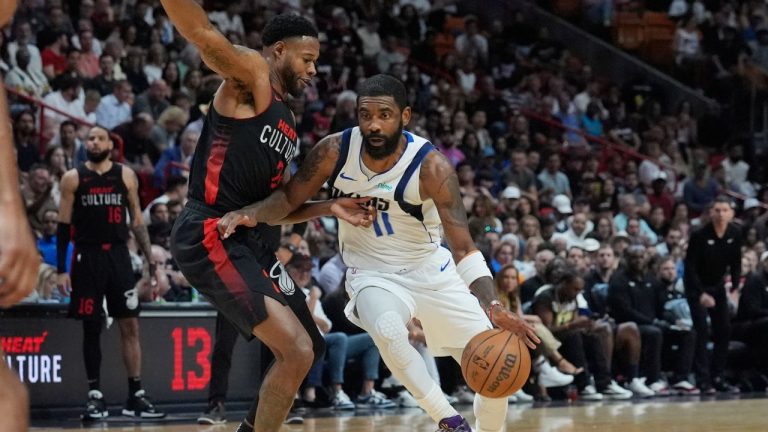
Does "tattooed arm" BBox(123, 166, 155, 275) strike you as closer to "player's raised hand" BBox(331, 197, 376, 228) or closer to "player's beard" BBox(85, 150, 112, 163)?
"player's beard" BBox(85, 150, 112, 163)

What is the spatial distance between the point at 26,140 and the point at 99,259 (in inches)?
120

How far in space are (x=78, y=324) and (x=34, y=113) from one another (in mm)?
A: 3593

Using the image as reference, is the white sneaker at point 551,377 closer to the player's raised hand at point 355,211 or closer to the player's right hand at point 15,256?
the player's raised hand at point 355,211

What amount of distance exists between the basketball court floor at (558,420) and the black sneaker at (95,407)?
94 mm

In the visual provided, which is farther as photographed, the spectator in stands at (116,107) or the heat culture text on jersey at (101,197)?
the spectator in stands at (116,107)

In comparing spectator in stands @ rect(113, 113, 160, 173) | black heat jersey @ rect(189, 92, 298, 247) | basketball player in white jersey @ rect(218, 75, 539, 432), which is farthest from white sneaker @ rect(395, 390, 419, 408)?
black heat jersey @ rect(189, 92, 298, 247)

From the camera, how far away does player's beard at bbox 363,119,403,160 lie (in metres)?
6.35

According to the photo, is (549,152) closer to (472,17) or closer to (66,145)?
(472,17)

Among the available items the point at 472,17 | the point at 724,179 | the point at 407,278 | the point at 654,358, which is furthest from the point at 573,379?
the point at 472,17

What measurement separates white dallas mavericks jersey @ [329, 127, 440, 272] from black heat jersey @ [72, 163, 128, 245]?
3493 mm

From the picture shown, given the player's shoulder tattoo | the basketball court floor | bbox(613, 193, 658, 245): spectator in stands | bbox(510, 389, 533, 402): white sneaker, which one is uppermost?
the player's shoulder tattoo

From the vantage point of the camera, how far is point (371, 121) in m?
6.32

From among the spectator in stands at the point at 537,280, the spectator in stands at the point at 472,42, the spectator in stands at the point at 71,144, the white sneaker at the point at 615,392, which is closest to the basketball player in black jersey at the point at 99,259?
the spectator in stands at the point at 71,144

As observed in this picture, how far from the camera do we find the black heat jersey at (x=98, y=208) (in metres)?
9.60
